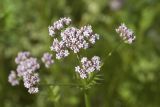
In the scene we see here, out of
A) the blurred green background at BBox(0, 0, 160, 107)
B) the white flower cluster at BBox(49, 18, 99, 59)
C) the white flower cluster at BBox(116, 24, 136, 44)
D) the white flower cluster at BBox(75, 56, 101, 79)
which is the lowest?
the white flower cluster at BBox(75, 56, 101, 79)

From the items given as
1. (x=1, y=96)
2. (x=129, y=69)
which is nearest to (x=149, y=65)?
(x=129, y=69)

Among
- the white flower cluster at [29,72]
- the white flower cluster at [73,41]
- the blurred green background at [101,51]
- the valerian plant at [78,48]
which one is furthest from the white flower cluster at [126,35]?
the blurred green background at [101,51]

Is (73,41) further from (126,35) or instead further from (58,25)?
(126,35)

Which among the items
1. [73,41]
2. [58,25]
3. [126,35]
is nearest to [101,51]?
[126,35]

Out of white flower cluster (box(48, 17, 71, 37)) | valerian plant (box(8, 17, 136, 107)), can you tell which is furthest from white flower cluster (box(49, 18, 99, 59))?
white flower cluster (box(48, 17, 71, 37))

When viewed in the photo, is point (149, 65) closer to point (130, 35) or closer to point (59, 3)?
point (59, 3)

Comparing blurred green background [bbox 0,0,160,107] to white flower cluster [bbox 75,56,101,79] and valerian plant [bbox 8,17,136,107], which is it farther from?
white flower cluster [bbox 75,56,101,79]
